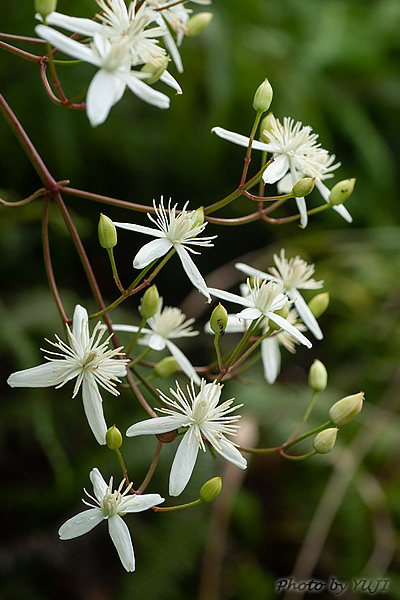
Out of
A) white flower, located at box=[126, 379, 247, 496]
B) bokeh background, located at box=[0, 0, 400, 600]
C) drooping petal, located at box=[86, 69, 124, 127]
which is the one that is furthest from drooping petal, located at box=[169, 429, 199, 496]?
bokeh background, located at box=[0, 0, 400, 600]

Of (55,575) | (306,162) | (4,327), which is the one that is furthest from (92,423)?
(55,575)

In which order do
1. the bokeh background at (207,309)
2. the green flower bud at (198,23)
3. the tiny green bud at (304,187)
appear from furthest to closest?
the bokeh background at (207,309) < the green flower bud at (198,23) < the tiny green bud at (304,187)

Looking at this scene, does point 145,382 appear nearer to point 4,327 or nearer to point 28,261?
point 4,327

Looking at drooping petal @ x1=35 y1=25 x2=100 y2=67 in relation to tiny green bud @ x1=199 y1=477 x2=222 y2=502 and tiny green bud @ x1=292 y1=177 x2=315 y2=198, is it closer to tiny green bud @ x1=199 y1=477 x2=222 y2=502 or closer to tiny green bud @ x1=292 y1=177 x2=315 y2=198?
tiny green bud @ x1=292 y1=177 x2=315 y2=198

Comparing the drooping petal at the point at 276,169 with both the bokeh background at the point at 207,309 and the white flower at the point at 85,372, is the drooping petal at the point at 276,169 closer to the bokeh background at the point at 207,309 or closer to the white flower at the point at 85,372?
the white flower at the point at 85,372

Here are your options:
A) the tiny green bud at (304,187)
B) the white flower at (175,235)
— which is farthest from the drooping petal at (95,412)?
the tiny green bud at (304,187)

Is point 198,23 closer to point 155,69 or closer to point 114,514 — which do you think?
point 155,69

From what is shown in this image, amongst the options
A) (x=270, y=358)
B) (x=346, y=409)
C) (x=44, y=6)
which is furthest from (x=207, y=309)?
(x=44, y=6)
